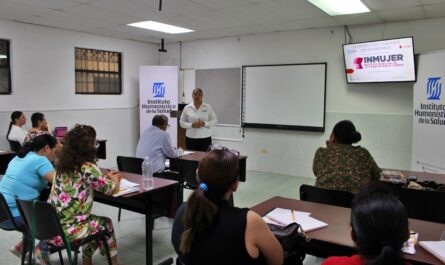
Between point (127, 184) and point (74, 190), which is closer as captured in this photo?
point (74, 190)

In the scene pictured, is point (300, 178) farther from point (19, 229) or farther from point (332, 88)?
point (19, 229)

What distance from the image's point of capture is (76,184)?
2396 mm

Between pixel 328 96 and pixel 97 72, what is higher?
pixel 97 72

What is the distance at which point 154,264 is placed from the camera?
3.12 m

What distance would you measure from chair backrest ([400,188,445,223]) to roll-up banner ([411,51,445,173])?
2.03 meters

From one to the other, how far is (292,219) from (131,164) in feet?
7.61

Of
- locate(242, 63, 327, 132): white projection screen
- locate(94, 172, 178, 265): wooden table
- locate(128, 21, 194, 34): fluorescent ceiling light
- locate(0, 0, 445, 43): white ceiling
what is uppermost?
locate(128, 21, 194, 34): fluorescent ceiling light

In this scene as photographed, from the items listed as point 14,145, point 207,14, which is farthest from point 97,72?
point 207,14

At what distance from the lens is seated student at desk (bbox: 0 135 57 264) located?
106 inches

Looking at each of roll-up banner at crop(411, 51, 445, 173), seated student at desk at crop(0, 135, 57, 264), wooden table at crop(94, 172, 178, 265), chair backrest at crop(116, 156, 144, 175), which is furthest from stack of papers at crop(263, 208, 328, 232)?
roll-up banner at crop(411, 51, 445, 173)

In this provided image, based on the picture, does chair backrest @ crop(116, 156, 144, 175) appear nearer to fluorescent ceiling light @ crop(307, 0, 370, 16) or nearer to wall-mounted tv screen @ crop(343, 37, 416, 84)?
fluorescent ceiling light @ crop(307, 0, 370, 16)

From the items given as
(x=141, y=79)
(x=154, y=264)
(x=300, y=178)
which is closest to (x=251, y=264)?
(x=154, y=264)

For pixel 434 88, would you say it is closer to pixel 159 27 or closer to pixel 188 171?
pixel 188 171

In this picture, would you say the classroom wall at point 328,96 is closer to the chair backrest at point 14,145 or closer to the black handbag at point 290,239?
the chair backrest at point 14,145
